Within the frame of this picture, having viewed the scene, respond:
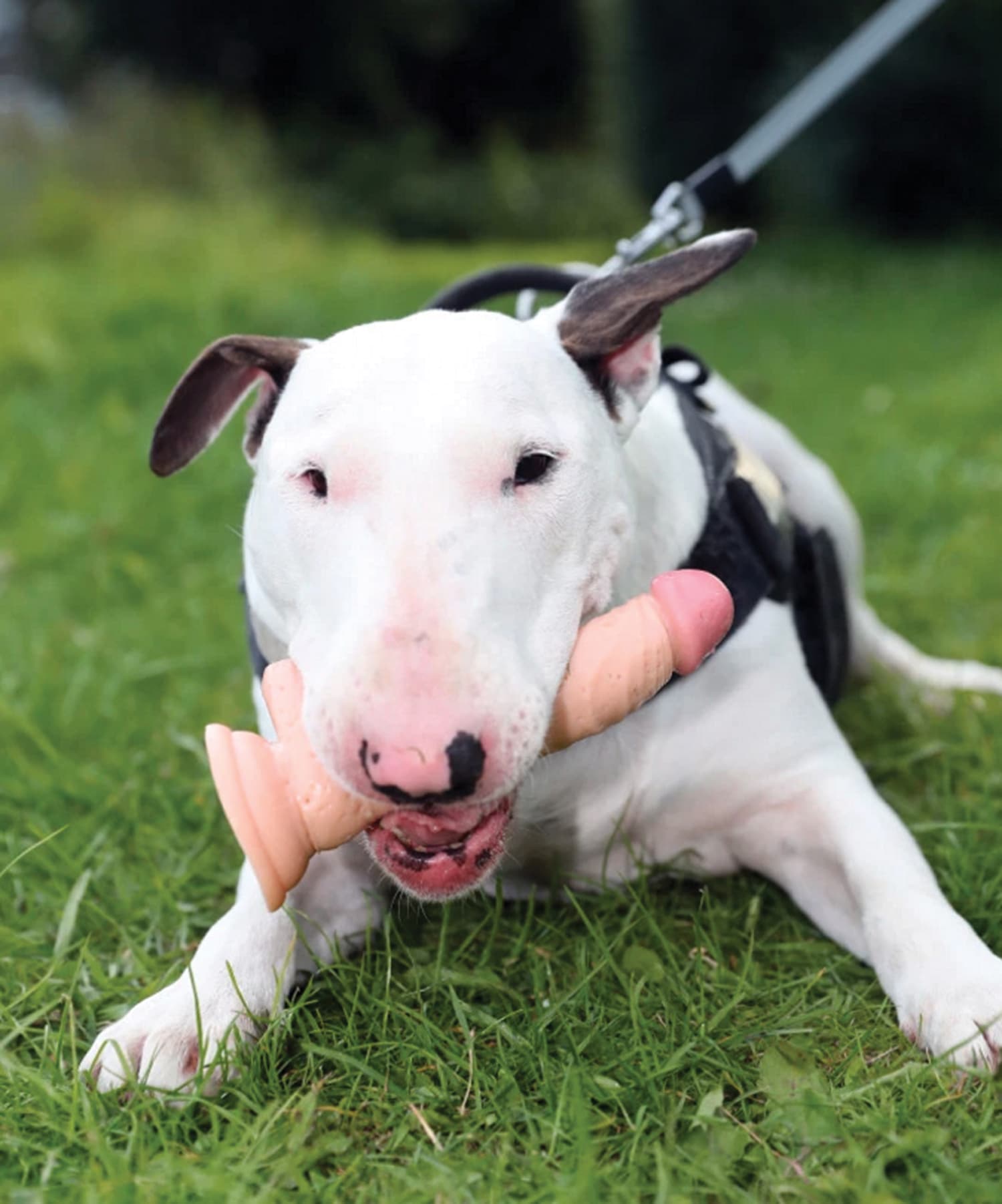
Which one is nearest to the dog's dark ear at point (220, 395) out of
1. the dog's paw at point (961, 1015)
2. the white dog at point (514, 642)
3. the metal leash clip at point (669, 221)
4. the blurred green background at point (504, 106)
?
the white dog at point (514, 642)

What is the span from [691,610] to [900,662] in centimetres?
140

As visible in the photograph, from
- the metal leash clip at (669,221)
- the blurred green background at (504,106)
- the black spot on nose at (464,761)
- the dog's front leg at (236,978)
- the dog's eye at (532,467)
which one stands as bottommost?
the blurred green background at (504,106)

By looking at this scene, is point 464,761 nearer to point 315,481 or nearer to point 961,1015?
point 315,481

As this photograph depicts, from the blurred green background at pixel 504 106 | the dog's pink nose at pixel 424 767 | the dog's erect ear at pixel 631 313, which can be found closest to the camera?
the dog's pink nose at pixel 424 767

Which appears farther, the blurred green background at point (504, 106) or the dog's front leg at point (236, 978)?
the blurred green background at point (504, 106)

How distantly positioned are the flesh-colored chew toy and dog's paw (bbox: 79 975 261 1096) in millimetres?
218

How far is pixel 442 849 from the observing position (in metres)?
1.50

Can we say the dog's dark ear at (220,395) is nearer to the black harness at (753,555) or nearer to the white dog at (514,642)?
the white dog at (514,642)

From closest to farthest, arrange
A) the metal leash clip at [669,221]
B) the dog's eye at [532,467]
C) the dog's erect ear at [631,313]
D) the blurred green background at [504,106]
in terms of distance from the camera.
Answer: the dog's eye at [532,467], the dog's erect ear at [631,313], the metal leash clip at [669,221], the blurred green background at [504,106]

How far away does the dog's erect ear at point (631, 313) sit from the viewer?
1715mm

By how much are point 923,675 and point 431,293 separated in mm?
5289

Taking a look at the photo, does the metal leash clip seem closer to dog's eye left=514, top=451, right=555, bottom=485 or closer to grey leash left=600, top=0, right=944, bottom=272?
grey leash left=600, top=0, right=944, bottom=272

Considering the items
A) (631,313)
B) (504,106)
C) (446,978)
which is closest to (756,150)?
(631,313)

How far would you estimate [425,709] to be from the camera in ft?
4.26
